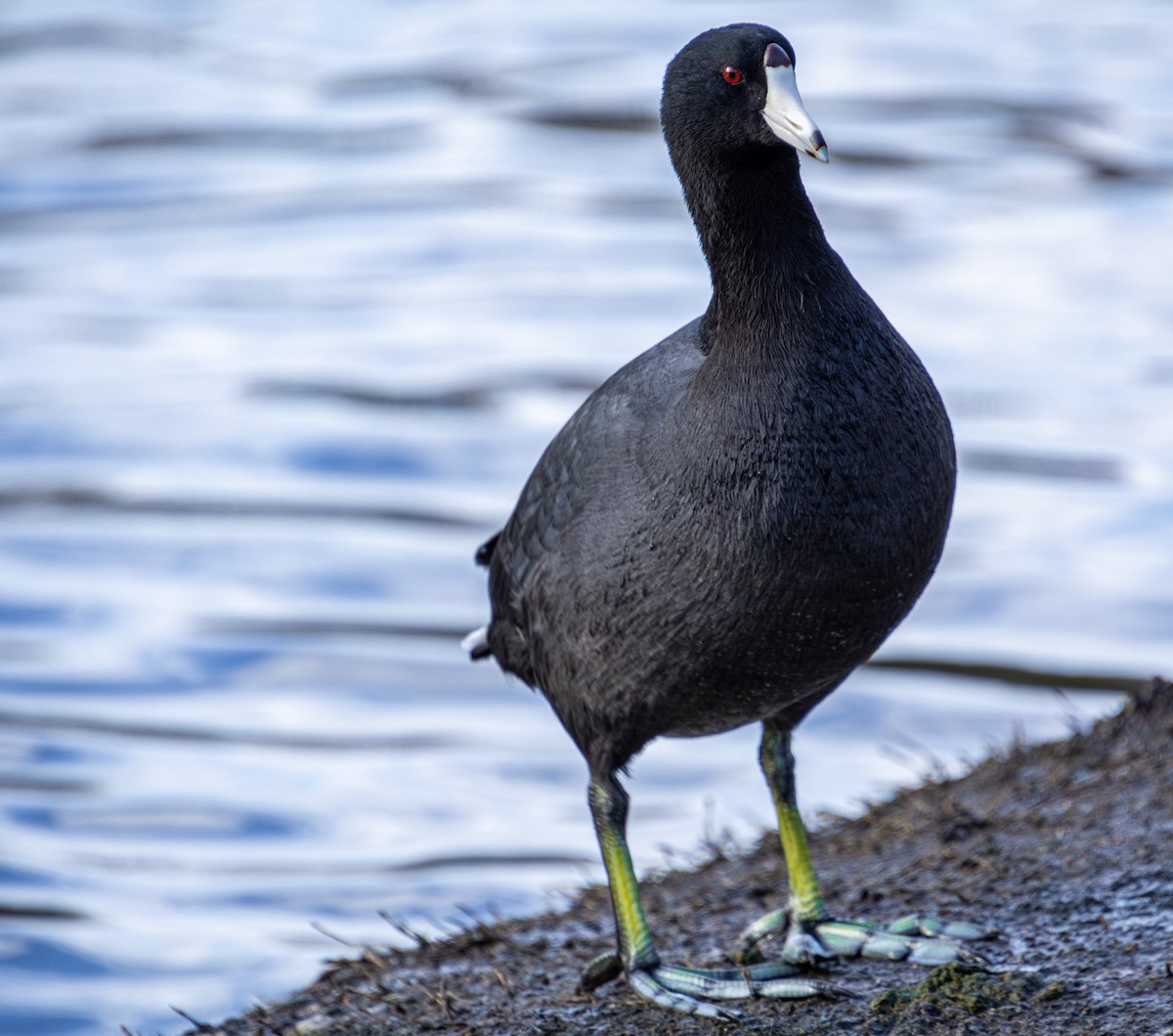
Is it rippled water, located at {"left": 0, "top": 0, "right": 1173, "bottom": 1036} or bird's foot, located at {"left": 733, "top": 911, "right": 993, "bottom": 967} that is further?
rippled water, located at {"left": 0, "top": 0, "right": 1173, "bottom": 1036}

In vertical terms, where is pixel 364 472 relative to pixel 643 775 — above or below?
above

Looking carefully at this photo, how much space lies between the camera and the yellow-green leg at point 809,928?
4.04m

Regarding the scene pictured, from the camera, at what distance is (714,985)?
3.96 meters

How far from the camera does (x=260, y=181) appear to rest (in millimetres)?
15984

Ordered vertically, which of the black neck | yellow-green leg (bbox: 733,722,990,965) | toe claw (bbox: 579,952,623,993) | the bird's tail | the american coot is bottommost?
toe claw (bbox: 579,952,623,993)

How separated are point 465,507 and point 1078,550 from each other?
333 centimetres

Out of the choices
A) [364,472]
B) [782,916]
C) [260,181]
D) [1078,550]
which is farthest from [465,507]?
[260,181]

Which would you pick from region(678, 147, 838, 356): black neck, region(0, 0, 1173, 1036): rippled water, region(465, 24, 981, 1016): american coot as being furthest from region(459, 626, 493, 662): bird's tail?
region(0, 0, 1173, 1036): rippled water

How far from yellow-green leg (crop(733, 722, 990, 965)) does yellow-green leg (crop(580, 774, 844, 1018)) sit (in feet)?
0.39

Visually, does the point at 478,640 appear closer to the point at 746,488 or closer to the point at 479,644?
the point at 479,644

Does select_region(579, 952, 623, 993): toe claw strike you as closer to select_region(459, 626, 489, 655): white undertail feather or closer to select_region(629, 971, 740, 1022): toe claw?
select_region(629, 971, 740, 1022): toe claw

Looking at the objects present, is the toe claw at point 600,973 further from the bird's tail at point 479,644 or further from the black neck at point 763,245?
the black neck at point 763,245

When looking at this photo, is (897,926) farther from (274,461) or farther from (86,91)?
(86,91)

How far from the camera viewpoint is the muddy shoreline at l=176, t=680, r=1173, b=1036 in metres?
3.70
